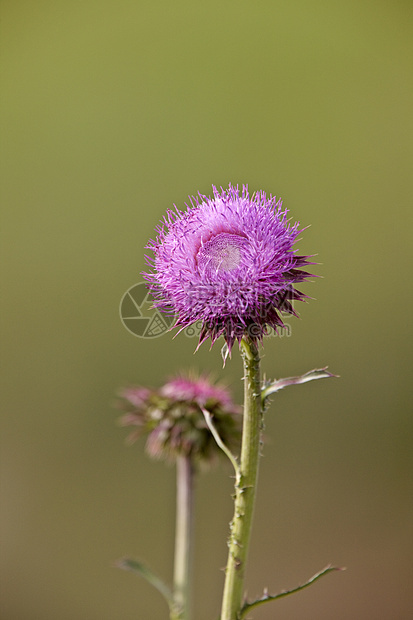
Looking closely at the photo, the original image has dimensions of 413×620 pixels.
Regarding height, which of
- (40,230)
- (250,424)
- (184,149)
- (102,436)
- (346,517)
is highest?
(184,149)

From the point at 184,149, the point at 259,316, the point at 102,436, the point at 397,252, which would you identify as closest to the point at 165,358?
the point at 102,436

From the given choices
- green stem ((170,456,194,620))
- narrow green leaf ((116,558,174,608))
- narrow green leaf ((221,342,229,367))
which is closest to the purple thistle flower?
narrow green leaf ((221,342,229,367))

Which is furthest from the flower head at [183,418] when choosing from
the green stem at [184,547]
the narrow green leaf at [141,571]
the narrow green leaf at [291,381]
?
the narrow green leaf at [291,381]

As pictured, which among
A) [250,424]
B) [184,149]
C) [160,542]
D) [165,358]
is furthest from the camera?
[184,149]

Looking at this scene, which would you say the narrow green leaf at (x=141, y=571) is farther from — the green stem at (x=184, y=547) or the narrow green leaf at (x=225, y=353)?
the narrow green leaf at (x=225, y=353)

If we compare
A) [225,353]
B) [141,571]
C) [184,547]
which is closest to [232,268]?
[225,353]

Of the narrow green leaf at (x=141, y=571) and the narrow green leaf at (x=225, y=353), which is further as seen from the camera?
the narrow green leaf at (x=141, y=571)

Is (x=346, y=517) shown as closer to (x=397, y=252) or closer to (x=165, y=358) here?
(x=165, y=358)

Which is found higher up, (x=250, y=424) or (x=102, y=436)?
(x=250, y=424)
